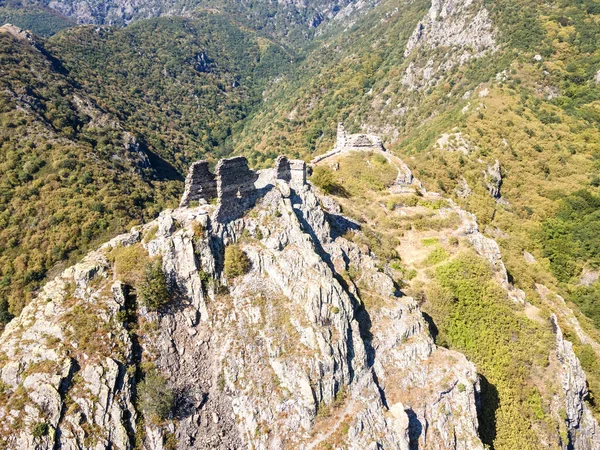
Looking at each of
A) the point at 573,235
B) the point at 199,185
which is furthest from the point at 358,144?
the point at 573,235

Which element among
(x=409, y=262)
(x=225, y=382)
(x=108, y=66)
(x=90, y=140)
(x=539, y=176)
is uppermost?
(x=108, y=66)

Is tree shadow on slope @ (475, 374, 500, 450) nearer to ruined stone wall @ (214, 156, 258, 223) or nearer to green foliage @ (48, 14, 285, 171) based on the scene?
ruined stone wall @ (214, 156, 258, 223)

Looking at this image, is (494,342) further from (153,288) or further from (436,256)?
(153,288)

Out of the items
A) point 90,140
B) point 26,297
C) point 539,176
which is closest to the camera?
point 26,297

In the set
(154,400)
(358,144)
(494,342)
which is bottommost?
(494,342)

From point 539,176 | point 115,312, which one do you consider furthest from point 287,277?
point 539,176

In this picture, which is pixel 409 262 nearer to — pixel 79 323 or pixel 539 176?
pixel 79 323

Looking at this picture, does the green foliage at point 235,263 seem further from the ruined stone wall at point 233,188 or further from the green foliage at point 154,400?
the green foliage at point 154,400

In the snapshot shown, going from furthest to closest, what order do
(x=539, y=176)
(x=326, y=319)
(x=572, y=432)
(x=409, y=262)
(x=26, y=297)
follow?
(x=539, y=176) < (x=26, y=297) < (x=409, y=262) < (x=572, y=432) < (x=326, y=319)

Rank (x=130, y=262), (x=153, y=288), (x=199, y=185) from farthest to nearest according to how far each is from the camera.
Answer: (x=199, y=185) < (x=130, y=262) < (x=153, y=288)
